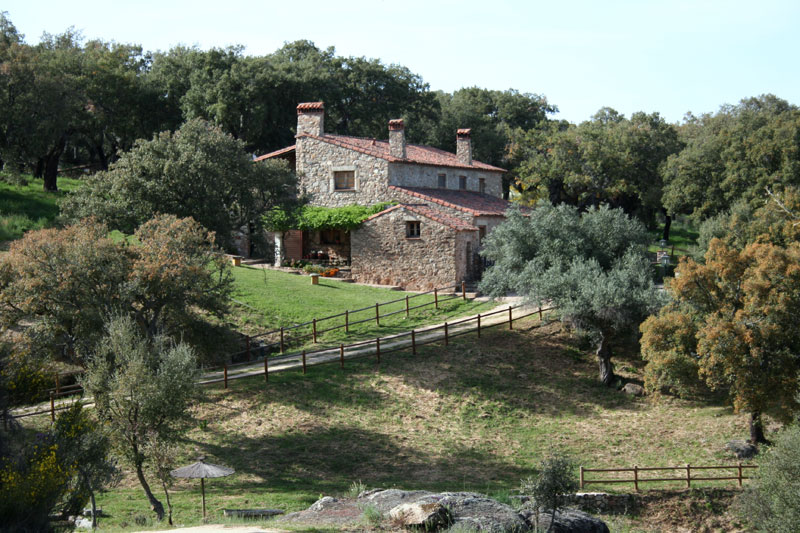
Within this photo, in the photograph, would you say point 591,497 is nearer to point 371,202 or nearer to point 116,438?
point 116,438

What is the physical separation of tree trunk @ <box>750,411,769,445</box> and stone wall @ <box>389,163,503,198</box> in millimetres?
22972

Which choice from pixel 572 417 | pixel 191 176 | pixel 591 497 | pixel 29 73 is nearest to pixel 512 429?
pixel 572 417

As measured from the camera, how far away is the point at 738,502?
59.6 ft

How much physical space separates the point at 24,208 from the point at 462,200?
2446 centimetres

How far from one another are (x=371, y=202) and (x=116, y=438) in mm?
25687

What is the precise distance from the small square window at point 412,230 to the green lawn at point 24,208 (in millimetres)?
18374

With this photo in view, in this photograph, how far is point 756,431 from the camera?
22.1 metres

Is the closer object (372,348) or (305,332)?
(372,348)

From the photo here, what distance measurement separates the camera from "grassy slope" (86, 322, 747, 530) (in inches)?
753

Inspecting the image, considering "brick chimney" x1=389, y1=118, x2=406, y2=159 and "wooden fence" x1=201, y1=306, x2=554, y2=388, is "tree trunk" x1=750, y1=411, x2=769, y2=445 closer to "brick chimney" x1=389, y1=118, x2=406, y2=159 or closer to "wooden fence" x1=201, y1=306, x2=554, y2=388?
"wooden fence" x1=201, y1=306, x2=554, y2=388

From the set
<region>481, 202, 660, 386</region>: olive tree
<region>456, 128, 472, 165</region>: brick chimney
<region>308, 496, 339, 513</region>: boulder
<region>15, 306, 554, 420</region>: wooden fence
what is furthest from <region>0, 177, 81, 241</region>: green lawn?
<region>308, 496, 339, 513</region>: boulder

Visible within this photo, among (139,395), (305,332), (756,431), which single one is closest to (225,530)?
(139,395)

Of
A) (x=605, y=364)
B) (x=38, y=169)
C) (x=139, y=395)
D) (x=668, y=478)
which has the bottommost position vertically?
(x=668, y=478)

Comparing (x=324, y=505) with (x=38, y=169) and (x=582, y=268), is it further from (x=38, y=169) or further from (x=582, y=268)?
(x=38, y=169)
